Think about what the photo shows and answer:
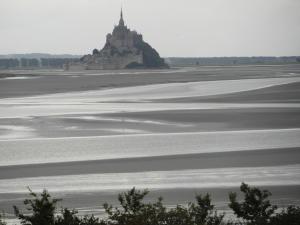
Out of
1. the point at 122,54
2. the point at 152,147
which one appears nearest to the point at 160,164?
the point at 152,147

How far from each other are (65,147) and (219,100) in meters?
18.3

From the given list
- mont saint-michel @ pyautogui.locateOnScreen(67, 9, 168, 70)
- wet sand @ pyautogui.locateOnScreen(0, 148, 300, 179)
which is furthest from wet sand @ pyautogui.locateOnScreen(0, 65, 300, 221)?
mont saint-michel @ pyautogui.locateOnScreen(67, 9, 168, 70)

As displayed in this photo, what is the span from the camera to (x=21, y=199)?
11.9m

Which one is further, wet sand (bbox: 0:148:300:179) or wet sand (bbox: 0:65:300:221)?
wet sand (bbox: 0:148:300:179)

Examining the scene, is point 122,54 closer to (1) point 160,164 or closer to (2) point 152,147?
(2) point 152,147

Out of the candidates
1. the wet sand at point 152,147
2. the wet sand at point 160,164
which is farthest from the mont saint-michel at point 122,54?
the wet sand at point 160,164

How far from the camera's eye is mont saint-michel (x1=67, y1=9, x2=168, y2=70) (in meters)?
143

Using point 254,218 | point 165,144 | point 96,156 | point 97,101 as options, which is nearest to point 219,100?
point 97,101

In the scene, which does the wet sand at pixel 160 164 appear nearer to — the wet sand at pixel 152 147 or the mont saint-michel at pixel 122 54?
the wet sand at pixel 152 147

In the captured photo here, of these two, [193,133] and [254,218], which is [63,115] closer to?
[193,133]

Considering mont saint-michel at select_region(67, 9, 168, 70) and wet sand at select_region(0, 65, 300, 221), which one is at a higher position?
mont saint-michel at select_region(67, 9, 168, 70)

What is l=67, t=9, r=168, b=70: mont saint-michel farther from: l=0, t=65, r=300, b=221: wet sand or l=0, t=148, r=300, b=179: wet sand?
l=0, t=148, r=300, b=179: wet sand

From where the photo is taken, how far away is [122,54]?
145 metres

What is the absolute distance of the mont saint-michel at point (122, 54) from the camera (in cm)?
14314
